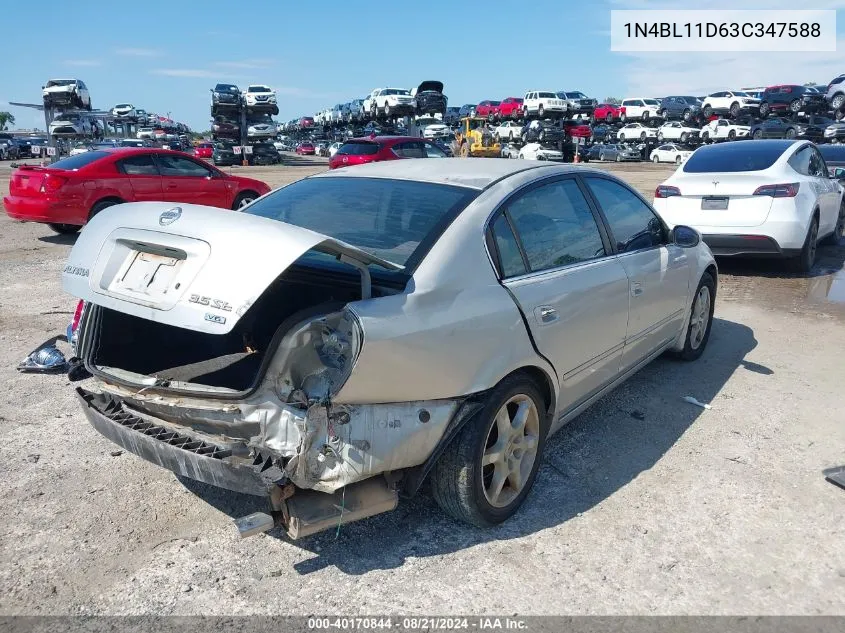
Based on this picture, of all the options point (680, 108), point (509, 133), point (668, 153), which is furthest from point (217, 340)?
point (680, 108)

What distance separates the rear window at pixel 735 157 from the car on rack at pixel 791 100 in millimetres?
28426

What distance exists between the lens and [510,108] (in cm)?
4781

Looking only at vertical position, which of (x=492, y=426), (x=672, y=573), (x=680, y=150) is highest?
(x=680, y=150)

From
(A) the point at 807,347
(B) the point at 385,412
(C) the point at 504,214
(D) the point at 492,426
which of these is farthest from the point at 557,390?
(A) the point at 807,347

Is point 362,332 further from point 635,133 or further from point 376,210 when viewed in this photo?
point 635,133

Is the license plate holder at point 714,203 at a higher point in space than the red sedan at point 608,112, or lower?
lower

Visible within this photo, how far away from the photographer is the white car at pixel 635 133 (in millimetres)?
39844

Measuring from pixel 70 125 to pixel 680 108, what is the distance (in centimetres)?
3625

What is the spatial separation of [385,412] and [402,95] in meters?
42.7

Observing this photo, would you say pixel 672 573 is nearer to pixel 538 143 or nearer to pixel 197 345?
pixel 197 345

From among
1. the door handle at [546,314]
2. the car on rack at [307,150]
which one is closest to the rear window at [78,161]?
the door handle at [546,314]

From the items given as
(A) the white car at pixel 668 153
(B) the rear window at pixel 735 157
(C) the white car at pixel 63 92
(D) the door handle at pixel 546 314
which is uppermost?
(C) the white car at pixel 63 92

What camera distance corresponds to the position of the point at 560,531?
3.06 metres

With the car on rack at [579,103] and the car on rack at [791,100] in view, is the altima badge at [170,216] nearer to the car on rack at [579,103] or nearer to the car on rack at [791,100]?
the car on rack at [791,100]
